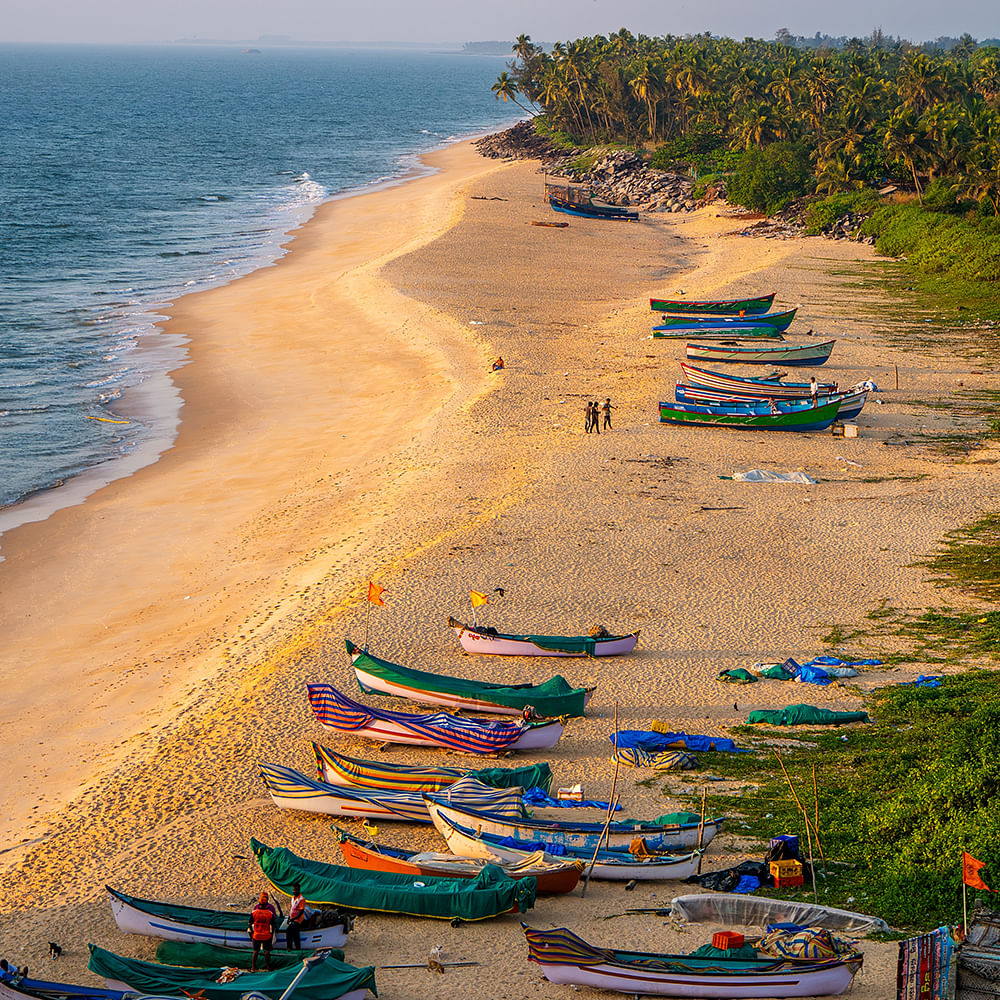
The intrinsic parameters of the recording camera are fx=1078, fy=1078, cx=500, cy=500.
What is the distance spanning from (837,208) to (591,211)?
18.9 m

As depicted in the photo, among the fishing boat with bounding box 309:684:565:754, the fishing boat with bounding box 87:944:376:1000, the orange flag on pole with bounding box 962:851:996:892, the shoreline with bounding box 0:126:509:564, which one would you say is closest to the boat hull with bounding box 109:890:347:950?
the fishing boat with bounding box 87:944:376:1000

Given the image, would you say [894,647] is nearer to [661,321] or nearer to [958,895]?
[958,895]

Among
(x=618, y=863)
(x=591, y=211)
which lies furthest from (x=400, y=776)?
(x=591, y=211)

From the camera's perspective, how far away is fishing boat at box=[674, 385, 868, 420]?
38.9 m

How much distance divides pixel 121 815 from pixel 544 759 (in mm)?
7854

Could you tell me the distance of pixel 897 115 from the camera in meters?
68.4

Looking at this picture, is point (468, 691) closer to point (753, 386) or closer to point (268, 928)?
point (268, 928)

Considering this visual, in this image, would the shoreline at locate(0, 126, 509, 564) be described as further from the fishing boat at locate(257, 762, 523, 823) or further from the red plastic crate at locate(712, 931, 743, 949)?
the red plastic crate at locate(712, 931, 743, 949)

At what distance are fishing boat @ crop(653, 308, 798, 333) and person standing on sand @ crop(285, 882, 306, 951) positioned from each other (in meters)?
39.5

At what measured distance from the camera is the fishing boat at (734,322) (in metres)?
50.3

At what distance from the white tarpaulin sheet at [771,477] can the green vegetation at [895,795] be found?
12.5 metres

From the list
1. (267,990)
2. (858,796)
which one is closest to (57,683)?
(267,990)

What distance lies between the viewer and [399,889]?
16.1m

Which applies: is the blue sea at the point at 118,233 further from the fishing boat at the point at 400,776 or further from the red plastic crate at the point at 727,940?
the red plastic crate at the point at 727,940
